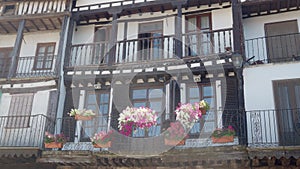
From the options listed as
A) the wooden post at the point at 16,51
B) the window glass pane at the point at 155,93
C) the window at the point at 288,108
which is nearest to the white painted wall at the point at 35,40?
the wooden post at the point at 16,51

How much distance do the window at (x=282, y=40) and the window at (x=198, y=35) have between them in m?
2.20

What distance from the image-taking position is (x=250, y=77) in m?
13.2

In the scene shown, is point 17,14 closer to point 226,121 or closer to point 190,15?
point 190,15

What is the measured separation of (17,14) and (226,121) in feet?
Result: 31.6

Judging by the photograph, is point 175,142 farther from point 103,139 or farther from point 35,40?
point 35,40

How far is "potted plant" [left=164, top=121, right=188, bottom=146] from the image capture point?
1238 cm

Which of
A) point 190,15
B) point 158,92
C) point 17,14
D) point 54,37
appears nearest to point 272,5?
point 190,15

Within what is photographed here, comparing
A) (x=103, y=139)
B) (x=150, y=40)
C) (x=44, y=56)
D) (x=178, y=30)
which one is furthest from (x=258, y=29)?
(x=44, y=56)

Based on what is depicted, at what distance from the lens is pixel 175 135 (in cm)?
1238

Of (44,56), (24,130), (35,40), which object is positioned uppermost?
(35,40)

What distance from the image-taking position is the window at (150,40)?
1501 centimetres

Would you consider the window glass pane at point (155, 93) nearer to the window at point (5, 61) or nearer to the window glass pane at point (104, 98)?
the window glass pane at point (104, 98)

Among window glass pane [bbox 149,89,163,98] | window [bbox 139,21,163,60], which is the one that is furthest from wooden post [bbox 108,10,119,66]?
window glass pane [bbox 149,89,163,98]

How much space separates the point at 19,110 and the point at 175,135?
21.7 feet
